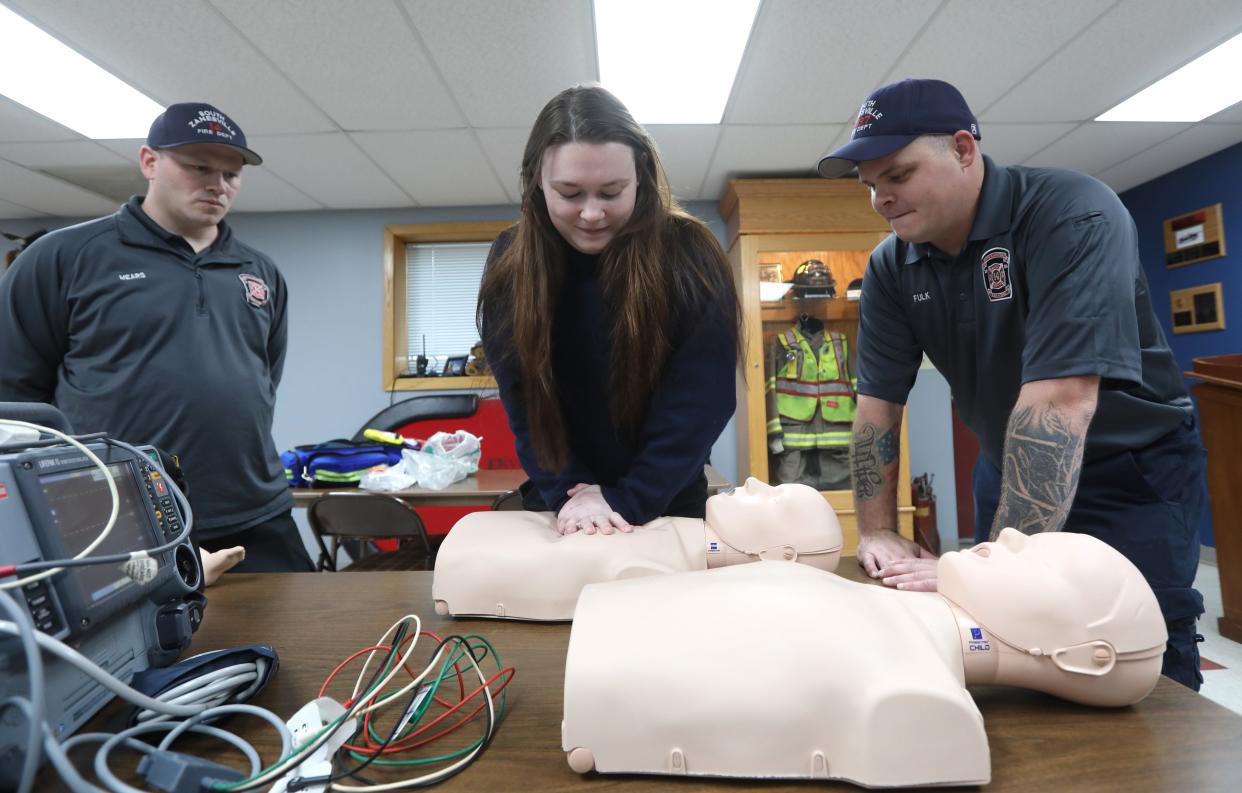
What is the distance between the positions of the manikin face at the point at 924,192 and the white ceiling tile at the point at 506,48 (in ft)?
5.04

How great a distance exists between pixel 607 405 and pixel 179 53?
2.52 m

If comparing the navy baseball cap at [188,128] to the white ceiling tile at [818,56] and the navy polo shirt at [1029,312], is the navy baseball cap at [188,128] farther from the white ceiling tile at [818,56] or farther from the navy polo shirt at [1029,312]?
the white ceiling tile at [818,56]

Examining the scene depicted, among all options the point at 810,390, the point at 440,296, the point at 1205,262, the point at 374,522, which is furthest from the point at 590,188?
the point at 1205,262

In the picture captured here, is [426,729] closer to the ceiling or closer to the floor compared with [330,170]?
closer to the floor

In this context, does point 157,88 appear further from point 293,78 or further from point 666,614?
point 666,614

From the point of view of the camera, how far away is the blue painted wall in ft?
11.7

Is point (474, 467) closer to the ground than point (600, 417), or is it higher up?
closer to the ground

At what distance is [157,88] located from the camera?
2.65 m

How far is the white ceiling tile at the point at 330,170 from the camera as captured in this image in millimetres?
3189

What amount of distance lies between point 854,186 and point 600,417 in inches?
127

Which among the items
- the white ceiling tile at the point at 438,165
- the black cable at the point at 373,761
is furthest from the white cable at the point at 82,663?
the white ceiling tile at the point at 438,165

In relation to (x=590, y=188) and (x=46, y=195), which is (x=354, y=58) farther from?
(x=46, y=195)

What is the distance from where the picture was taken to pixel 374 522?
218 cm

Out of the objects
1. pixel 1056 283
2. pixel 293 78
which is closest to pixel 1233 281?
pixel 1056 283
